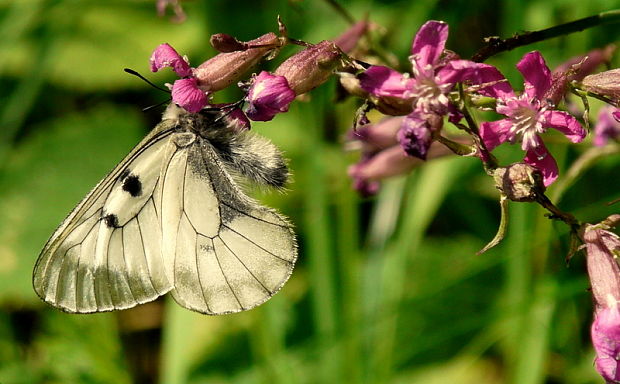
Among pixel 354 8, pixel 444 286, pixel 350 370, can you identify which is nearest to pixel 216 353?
pixel 350 370

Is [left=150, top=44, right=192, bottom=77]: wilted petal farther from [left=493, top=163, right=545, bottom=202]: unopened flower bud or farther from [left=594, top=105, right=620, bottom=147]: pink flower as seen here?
[left=594, top=105, right=620, bottom=147]: pink flower

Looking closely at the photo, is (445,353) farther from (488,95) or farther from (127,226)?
(488,95)

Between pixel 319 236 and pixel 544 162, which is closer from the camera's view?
pixel 544 162

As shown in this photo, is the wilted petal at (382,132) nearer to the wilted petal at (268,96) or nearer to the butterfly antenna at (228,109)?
the butterfly antenna at (228,109)

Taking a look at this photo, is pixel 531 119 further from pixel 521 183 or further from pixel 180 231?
pixel 180 231

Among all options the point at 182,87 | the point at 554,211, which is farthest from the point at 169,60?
the point at 554,211

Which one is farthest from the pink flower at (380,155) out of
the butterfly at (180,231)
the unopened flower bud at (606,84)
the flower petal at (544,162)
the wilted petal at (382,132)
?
the unopened flower bud at (606,84)
